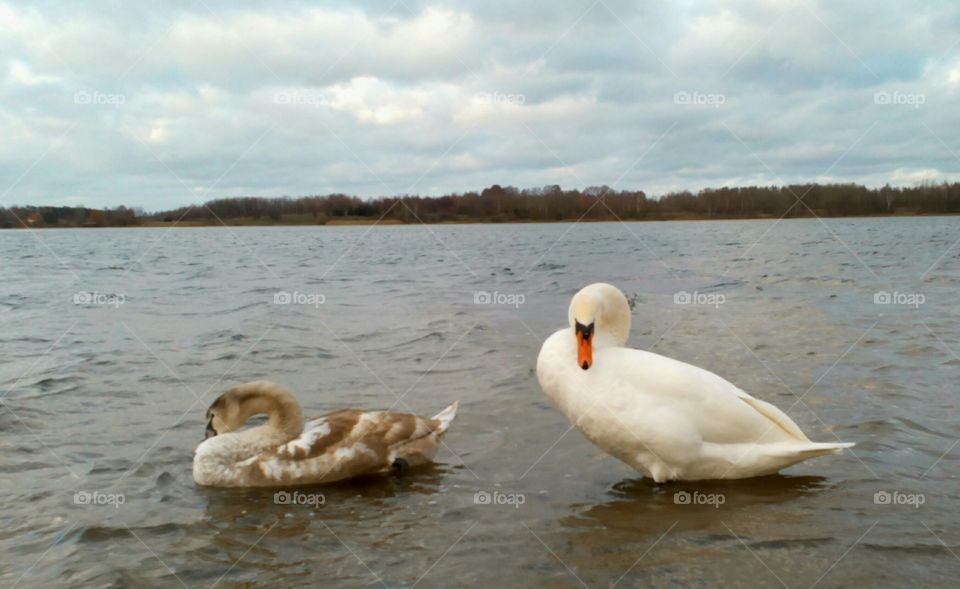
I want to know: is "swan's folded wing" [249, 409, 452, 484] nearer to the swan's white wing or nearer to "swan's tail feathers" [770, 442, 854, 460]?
the swan's white wing

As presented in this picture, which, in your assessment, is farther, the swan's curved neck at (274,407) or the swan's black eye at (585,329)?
the swan's curved neck at (274,407)

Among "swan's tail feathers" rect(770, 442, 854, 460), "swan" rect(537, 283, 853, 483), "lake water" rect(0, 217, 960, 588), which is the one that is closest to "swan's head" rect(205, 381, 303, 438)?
"lake water" rect(0, 217, 960, 588)

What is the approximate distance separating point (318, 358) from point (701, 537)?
8.80 m

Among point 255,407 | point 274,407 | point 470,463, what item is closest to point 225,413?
point 255,407

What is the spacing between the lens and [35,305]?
21906 mm

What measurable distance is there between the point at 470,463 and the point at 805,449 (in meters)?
3.16

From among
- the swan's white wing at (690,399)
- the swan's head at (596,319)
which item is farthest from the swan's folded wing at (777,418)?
the swan's head at (596,319)

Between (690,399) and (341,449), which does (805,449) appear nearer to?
(690,399)

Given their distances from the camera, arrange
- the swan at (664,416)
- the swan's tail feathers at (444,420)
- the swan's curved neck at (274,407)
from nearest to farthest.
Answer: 1. the swan at (664,416)
2. the swan's curved neck at (274,407)
3. the swan's tail feathers at (444,420)

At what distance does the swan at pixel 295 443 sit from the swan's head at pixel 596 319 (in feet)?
6.62

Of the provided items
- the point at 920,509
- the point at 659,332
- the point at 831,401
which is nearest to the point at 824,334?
the point at 659,332

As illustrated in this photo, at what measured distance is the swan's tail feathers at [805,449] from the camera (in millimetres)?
6977

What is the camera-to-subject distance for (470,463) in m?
8.03

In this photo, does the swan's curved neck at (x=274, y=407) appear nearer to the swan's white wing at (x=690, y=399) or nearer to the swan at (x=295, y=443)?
the swan at (x=295, y=443)
